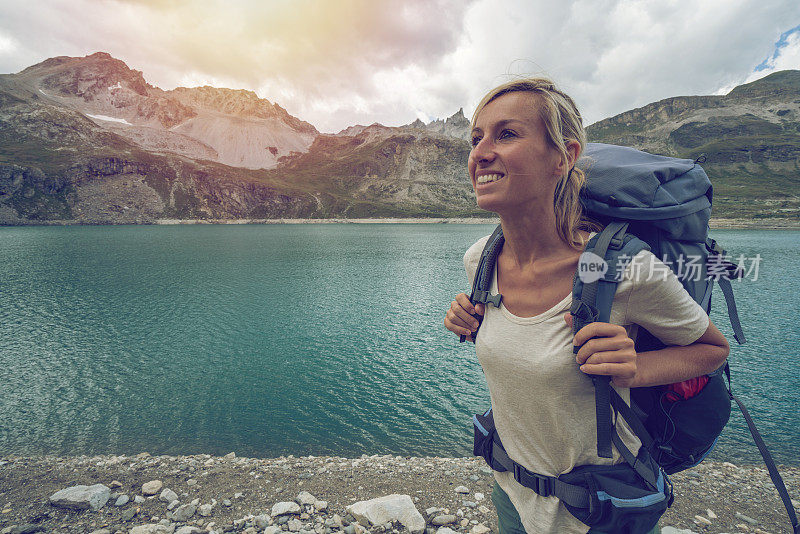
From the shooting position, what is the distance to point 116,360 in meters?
19.3

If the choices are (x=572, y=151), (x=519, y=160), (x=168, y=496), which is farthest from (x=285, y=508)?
(x=572, y=151)

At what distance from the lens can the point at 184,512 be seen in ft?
23.8

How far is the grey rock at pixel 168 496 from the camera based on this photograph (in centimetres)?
779

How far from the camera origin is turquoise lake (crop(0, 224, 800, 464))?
12.6 m

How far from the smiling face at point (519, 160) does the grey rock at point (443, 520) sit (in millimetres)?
7004

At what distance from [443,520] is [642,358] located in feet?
22.1

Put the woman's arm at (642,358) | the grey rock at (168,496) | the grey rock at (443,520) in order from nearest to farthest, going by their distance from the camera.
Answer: the woman's arm at (642,358), the grey rock at (443,520), the grey rock at (168,496)

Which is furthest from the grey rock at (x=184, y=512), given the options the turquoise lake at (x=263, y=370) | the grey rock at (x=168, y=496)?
the turquoise lake at (x=263, y=370)

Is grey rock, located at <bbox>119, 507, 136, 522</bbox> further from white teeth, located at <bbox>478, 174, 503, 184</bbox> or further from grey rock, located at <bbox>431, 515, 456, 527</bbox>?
white teeth, located at <bbox>478, 174, 503, 184</bbox>

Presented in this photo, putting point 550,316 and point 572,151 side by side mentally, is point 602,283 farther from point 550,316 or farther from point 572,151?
point 572,151

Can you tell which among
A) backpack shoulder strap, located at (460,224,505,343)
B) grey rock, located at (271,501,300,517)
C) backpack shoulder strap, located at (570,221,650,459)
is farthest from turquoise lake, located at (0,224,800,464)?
backpack shoulder strap, located at (570,221,650,459)

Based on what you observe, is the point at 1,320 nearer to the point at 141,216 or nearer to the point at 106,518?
the point at 106,518

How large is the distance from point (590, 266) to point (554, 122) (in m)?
0.74

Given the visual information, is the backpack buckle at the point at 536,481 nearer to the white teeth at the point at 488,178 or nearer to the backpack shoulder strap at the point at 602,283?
Result: the backpack shoulder strap at the point at 602,283
